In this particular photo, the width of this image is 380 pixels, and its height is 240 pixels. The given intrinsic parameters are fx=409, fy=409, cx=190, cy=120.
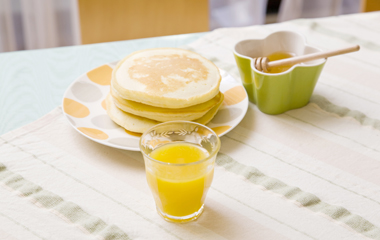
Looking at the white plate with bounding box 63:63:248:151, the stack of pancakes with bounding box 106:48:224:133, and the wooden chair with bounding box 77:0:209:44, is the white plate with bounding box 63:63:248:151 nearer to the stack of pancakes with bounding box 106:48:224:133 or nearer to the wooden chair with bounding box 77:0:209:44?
the stack of pancakes with bounding box 106:48:224:133

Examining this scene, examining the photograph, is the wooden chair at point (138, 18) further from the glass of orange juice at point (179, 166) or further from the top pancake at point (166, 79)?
the glass of orange juice at point (179, 166)

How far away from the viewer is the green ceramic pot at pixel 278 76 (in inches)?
40.5

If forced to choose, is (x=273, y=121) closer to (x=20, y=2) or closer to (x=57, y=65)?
(x=57, y=65)

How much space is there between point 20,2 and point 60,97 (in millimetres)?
1356

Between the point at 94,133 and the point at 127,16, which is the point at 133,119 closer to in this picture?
the point at 94,133

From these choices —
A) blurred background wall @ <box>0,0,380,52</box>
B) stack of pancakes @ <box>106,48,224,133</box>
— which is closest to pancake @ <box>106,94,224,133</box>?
stack of pancakes @ <box>106,48,224,133</box>

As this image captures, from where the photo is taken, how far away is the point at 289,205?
0.80 meters

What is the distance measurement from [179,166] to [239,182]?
22cm

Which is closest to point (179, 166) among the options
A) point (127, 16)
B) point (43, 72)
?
point (43, 72)

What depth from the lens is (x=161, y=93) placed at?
93 centimetres

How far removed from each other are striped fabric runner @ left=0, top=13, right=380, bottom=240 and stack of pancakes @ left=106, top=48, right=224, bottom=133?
0.30 feet

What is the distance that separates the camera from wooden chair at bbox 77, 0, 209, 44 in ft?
4.94

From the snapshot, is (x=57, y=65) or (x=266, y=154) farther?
(x=57, y=65)

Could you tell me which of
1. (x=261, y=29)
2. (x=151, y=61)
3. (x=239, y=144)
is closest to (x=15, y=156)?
(x=151, y=61)
